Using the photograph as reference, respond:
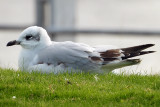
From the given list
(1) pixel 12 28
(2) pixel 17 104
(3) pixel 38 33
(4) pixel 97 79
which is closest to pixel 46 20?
(1) pixel 12 28

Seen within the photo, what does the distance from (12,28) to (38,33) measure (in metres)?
5.69

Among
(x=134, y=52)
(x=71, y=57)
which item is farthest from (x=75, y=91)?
(x=134, y=52)

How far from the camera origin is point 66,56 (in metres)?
7.45

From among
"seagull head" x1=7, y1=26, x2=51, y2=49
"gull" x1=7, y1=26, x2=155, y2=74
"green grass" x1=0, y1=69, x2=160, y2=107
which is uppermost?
"seagull head" x1=7, y1=26, x2=51, y2=49

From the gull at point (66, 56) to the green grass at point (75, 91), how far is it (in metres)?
0.30

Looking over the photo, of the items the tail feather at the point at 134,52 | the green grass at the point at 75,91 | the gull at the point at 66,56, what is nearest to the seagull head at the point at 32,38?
the gull at the point at 66,56

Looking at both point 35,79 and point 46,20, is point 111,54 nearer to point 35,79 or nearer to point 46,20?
point 35,79

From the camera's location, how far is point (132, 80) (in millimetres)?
7156

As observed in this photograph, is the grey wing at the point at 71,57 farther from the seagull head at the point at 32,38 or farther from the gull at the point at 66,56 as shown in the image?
the seagull head at the point at 32,38

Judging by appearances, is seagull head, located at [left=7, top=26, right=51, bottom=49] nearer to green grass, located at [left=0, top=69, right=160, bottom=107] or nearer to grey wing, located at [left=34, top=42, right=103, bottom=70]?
grey wing, located at [left=34, top=42, right=103, bottom=70]

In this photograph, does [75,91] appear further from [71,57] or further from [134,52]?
[134,52]

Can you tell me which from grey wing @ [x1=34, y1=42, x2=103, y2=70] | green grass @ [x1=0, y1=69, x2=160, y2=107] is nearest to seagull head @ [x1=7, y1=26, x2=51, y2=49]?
grey wing @ [x1=34, y1=42, x2=103, y2=70]

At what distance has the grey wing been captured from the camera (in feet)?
24.4

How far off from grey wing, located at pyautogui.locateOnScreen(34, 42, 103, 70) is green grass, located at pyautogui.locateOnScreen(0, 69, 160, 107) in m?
0.33
